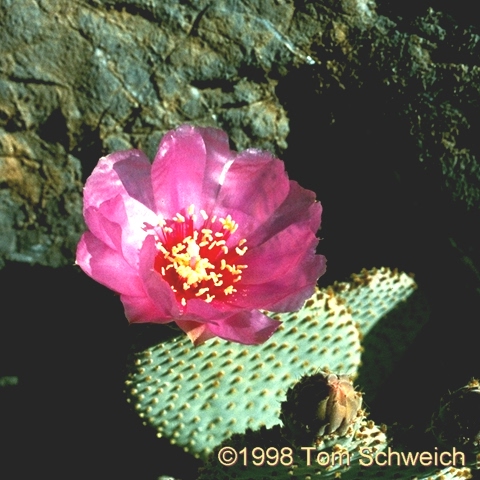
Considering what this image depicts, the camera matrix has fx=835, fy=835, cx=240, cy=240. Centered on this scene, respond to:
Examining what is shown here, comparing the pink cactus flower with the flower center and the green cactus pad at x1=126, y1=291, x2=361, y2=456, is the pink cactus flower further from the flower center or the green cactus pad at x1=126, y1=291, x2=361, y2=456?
the green cactus pad at x1=126, y1=291, x2=361, y2=456

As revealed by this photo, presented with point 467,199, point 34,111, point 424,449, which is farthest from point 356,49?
point 424,449

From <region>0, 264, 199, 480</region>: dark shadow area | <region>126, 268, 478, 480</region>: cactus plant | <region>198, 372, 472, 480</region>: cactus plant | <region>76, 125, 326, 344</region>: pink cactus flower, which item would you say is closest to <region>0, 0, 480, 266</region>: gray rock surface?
<region>0, 264, 199, 480</region>: dark shadow area

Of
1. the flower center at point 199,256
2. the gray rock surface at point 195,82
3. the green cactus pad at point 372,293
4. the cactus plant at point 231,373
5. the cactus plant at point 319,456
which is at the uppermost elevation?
the gray rock surface at point 195,82

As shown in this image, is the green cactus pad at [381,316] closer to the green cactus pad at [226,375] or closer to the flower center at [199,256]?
the green cactus pad at [226,375]

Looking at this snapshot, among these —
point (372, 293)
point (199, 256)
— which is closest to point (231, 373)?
point (199, 256)

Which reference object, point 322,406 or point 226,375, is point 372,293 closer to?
point 226,375

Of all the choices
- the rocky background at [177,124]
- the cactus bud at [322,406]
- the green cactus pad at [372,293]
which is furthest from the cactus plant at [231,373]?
the rocky background at [177,124]
